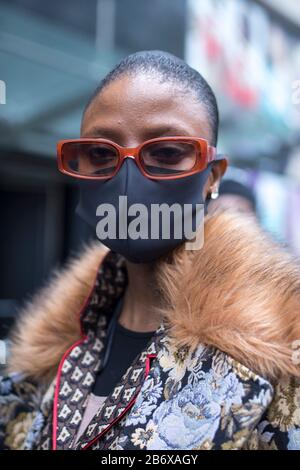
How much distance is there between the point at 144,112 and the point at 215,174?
267 mm

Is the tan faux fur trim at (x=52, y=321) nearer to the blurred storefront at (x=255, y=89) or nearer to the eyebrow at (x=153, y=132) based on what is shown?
the eyebrow at (x=153, y=132)

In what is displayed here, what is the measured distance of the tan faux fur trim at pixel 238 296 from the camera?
3.33 ft

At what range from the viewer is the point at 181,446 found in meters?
1.01

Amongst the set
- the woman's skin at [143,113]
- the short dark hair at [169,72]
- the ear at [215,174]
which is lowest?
the ear at [215,174]

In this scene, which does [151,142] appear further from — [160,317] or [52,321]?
[52,321]

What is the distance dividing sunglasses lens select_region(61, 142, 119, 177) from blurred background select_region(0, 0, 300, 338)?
1715 mm

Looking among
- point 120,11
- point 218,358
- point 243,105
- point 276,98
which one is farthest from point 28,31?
point 218,358

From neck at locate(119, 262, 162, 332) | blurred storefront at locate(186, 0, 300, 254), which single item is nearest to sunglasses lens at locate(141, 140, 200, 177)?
neck at locate(119, 262, 162, 332)

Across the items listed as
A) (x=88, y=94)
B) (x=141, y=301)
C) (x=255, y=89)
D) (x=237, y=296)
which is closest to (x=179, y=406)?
(x=237, y=296)

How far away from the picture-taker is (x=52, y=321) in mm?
1514

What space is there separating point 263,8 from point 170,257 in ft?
21.9

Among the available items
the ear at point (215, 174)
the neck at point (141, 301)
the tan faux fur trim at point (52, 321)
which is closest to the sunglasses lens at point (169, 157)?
the ear at point (215, 174)

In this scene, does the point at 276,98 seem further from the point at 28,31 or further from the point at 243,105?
the point at 28,31

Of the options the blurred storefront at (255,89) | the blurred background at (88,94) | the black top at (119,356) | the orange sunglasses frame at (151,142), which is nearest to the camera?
the orange sunglasses frame at (151,142)
